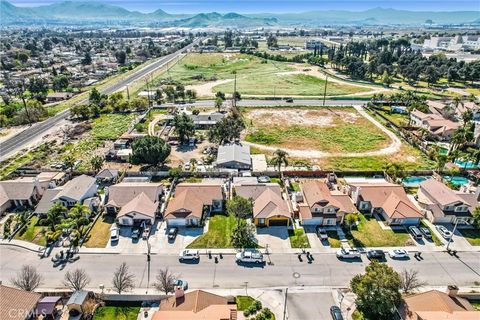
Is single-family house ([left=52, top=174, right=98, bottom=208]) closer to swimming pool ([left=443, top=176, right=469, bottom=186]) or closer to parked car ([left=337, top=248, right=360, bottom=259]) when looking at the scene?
parked car ([left=337, top=248, right=360, bottom=259])

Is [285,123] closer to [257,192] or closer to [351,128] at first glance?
[351,128]

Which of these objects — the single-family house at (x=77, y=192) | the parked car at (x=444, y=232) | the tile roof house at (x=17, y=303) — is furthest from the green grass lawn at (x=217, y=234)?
the parked car at (x=444, y=232)

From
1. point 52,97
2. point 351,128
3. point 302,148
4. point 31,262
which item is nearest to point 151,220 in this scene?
point 31,262

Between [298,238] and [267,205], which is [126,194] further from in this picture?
[298,238]

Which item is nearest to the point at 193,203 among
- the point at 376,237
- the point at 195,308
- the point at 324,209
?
the point at 324,209

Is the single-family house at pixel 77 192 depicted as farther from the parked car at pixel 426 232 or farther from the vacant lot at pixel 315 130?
the parked car at pixel 426 232

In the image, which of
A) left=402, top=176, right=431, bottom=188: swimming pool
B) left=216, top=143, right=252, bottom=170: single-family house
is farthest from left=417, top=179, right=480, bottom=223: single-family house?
left=216, top=143, right=252, bottom=170: single-family house
